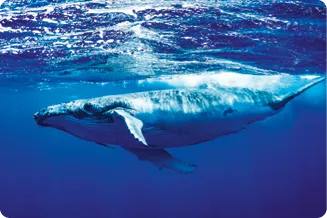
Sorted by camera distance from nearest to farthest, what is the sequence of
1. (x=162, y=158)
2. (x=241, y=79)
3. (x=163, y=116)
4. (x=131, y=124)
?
(x=131, y=124) → (x=163, y=116) → (x=162, y=158) → (x=241, y=79)

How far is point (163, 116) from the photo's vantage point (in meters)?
3.97

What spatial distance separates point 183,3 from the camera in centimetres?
831

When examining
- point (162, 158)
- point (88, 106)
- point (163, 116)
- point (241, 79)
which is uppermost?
point (88, 106)

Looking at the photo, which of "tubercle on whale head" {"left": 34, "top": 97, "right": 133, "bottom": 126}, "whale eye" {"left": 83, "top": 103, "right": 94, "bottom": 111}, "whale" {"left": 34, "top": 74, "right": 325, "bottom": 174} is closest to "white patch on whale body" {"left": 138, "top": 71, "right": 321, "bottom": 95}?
"whale" {"left": 34, "top": 74, "right": 325, "bottom": 174}

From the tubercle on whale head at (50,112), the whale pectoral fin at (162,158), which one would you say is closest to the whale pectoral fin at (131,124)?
the tubercle on whale head at (50,112)

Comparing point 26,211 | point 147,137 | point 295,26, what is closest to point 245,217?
point 295,26

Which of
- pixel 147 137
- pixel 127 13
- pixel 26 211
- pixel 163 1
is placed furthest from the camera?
pixel 26 211

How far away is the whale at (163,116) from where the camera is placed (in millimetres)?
3957

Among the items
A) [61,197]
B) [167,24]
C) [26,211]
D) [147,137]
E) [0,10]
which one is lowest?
[61,197]

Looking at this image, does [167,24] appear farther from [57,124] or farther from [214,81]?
[214,81]

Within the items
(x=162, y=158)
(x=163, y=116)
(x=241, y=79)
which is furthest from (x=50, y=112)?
(x=241, y=79)

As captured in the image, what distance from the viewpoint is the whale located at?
3.96m

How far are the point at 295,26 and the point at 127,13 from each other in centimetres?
679

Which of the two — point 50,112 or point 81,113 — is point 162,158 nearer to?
point 81,113
